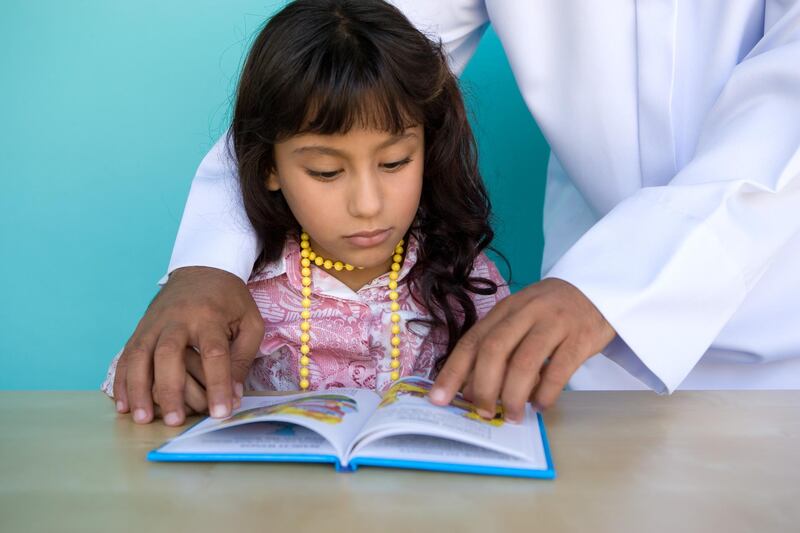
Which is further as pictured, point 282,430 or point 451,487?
point 282,430

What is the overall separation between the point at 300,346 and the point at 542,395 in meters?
0.54

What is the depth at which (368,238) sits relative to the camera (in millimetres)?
1104

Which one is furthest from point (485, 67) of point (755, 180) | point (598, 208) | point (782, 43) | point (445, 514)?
point (445, 514)

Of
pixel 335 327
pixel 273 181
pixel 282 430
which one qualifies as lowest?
pixel 335 327

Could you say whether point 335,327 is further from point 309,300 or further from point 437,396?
point 437,396

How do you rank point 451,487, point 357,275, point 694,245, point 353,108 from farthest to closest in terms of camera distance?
point 357,275
point 353,108
point 694,245
point 451,487

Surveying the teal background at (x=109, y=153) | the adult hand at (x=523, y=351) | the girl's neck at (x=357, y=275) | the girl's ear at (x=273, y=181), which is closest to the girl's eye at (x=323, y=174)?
the girl's ear at (x=273, y=181)

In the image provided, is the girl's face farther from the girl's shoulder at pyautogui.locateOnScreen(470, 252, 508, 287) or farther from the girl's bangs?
the girl's shoulder at pyautogui.locateOnScreen(470, 252, 508, 287)

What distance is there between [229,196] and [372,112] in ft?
1.08

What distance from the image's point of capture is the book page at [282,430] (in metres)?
0.73

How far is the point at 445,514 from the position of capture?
0.61 meters

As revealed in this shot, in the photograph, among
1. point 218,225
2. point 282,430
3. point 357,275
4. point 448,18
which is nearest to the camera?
point 282,430

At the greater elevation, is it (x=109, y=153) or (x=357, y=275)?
(x=109, y=153)

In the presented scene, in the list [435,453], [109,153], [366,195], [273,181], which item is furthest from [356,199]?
[109,153]
